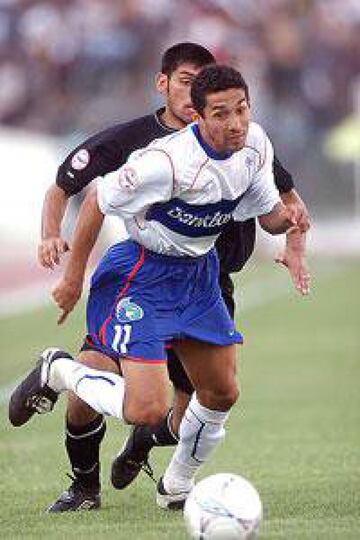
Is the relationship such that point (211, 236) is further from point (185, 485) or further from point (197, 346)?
point (185, 485)

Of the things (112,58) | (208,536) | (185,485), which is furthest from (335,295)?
(208,536)

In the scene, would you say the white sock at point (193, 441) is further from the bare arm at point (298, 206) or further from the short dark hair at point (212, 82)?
the short dark hair at point (212, 82)

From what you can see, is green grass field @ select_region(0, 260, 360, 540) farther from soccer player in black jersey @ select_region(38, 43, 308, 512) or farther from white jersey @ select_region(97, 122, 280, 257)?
white jersey @ select_region(97, 122, 280, 257)

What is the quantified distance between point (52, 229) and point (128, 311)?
519 millimetres

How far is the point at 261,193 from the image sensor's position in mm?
8258

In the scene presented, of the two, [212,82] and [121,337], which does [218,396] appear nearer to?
[121,337]

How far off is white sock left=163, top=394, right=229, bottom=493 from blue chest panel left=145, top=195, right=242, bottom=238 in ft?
2.82

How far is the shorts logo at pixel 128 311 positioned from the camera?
819 centimetres

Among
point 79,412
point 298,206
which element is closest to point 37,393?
point 79,412

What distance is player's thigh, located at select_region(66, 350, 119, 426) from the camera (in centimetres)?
844

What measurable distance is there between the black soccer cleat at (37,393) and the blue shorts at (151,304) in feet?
0.95

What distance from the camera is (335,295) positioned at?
2211 cm

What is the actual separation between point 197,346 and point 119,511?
0.91 metres

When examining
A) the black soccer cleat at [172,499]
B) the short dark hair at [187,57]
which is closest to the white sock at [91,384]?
the black soccer cleat at [172,499]
